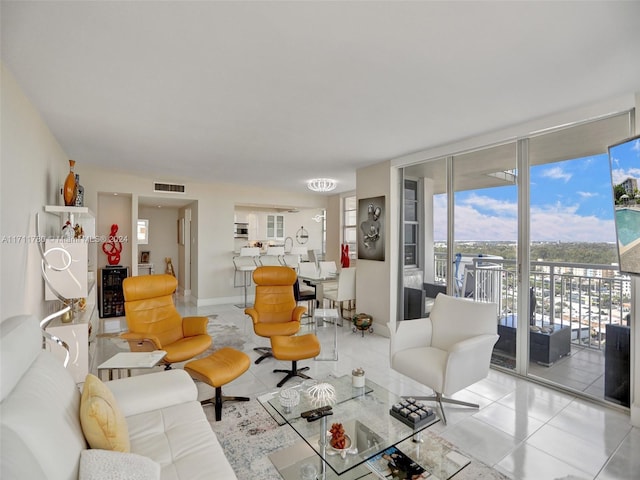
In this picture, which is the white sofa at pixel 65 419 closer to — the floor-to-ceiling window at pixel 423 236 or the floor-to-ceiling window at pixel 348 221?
the floor-to-ceiling window at pixel 423 236

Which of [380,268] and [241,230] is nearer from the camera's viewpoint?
[380,268]

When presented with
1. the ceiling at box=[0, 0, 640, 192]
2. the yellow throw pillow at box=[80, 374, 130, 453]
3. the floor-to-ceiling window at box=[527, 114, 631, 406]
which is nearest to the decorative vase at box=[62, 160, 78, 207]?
the ceiling at box=[0, 0, 640, 192]

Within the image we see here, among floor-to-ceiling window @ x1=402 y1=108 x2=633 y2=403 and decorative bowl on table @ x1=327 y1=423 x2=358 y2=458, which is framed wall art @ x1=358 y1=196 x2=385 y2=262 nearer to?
floor-to-ceiling window @ x1=402 y1=108 x2=633 y2=403

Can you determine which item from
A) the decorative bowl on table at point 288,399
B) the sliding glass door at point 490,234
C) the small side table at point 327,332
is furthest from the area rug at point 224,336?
the sliding glass door at point 490,234

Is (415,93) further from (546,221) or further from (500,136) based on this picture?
(546,221)

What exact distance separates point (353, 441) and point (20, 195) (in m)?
2.96

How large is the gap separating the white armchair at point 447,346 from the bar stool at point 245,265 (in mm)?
4436

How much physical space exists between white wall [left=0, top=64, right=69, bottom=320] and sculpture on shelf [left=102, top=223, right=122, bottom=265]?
11.1 ft

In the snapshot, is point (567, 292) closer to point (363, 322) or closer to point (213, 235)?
point (363, 322)

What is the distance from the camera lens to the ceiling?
64.6 inches

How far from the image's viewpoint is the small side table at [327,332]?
3.89m

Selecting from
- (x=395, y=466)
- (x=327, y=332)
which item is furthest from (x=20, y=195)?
(x=327, y=332)

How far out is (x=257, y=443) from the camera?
7.41ft

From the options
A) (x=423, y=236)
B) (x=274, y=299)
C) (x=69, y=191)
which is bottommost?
(x=274, y=299)
